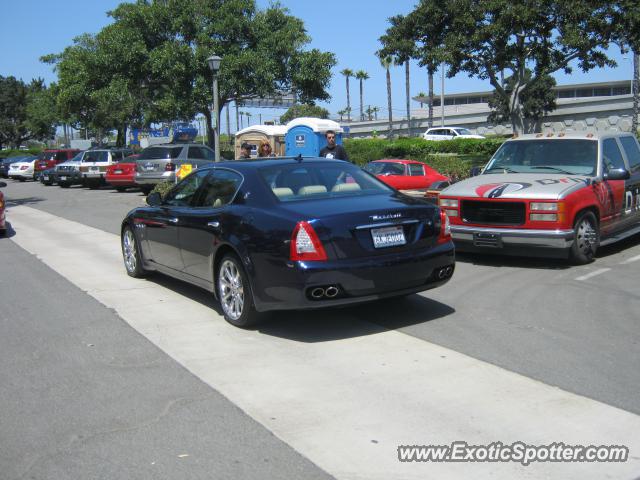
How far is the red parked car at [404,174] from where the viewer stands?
20062 mm

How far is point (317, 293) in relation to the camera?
5.57 meters

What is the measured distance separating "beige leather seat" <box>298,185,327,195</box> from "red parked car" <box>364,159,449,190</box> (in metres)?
13.6

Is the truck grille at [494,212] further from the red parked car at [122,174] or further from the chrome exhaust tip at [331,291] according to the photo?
the red parked car at [122,174]

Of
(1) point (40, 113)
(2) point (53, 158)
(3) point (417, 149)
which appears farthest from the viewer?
(1) point (40, 113)

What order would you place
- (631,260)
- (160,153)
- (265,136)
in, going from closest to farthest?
(631,260)
(160,153)
(265,136)

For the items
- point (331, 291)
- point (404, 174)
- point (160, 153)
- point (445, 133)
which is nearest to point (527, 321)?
point (331, 291)

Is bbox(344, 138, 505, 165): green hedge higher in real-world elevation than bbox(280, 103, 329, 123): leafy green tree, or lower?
lower

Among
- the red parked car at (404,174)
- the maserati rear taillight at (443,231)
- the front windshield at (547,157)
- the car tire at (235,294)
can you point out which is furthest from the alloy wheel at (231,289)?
the red parked car at (404,174)

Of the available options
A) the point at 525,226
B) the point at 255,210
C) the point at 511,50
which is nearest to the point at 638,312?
the point at 525,226

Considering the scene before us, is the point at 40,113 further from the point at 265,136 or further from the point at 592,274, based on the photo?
the point at 592,274

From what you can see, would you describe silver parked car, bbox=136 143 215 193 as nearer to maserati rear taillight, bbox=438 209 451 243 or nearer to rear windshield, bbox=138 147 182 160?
rear windshield, bbox=138 147 182 160

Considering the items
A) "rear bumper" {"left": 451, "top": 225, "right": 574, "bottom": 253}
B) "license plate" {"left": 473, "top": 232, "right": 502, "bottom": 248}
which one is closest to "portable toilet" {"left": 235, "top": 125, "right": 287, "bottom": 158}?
"rear bumper" {"left": 451, "top": 225, "right": 574, "bottom": 253}

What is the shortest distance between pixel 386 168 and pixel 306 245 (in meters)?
15.4

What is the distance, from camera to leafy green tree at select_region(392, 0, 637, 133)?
21.7m
